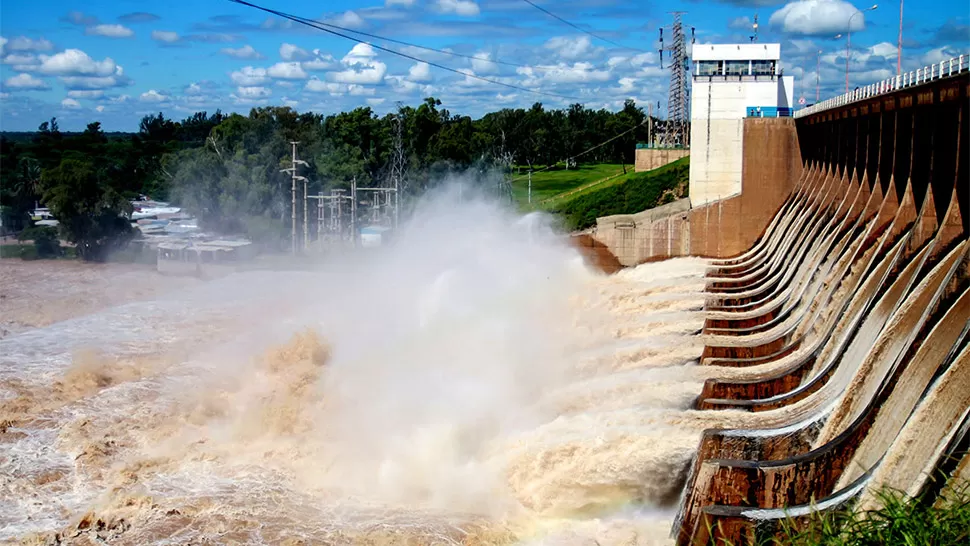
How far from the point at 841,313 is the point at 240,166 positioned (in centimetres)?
4074

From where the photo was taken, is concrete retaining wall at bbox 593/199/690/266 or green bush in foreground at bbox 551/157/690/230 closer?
concrete retaining wall at bbox 593/199/690/266

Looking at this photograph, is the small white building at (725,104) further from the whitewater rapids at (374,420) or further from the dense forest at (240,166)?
the dense forest at (240,166)

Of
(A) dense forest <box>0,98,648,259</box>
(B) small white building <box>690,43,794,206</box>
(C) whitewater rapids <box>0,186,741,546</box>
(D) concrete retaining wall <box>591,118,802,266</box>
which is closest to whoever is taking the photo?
(C) whitewater rapids <box>0,186,741,546</box>

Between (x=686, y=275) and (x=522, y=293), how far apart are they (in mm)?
5123

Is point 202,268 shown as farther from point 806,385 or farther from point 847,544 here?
point 847,544

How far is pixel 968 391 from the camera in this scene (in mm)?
11039

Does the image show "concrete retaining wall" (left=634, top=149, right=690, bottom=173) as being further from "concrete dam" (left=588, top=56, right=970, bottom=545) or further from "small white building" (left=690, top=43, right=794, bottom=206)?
"concrete dam" (left=588, top=56, right=970, bottom=545)

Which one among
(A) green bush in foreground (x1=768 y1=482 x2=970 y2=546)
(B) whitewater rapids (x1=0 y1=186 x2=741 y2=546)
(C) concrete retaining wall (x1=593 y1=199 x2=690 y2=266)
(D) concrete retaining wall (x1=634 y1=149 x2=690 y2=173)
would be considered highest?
(D) concrete retaining wall (x1=634 y1=149 x2=690 y2=173)

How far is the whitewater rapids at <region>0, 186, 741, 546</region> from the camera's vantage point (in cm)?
1447

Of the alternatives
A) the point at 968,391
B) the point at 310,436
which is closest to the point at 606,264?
the point at 310,436

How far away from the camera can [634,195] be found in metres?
42.7

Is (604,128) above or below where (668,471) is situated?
above

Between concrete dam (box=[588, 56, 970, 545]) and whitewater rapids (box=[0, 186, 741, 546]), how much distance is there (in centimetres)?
129

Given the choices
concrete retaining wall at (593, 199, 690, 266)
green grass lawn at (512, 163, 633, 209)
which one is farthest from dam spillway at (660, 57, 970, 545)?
green grass lawn at (512, 163, 633, 209)
